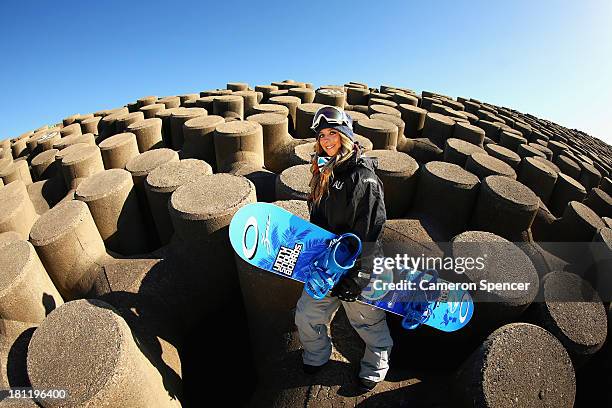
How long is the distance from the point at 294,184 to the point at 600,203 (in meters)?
4.52

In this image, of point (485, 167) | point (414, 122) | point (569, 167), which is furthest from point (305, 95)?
point (569, 167)

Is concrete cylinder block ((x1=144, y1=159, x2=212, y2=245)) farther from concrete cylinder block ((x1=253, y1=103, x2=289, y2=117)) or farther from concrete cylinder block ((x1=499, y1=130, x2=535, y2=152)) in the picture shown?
concrete cylinder block ((x1=499, y1=130, x2=535, y2=152))

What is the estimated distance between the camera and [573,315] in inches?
99.7

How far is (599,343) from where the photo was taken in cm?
243

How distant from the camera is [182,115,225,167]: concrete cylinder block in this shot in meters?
5.22

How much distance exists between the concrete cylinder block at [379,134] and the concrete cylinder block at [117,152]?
11.3ft

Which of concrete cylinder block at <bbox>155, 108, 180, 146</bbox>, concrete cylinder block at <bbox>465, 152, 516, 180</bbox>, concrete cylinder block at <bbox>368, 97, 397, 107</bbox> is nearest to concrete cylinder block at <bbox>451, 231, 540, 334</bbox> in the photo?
concrete cylinder block at <bbox>465, 152, 516, 180</bbox>

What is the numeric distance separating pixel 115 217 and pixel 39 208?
8.21ft

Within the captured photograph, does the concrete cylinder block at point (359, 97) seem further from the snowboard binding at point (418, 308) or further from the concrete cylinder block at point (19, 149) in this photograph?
the concrete cylinder block at point (19, 149)

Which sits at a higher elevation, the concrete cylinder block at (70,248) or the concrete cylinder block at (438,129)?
the concrete cylinder block at (438,129)

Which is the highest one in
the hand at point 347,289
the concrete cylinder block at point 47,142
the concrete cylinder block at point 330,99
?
the concrete cylinder block at point 330,99

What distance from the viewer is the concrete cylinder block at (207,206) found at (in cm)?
303

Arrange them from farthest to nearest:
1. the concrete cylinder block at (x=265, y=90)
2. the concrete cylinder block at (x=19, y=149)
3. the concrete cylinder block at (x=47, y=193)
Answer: the concrete cylinder block at (x=19, y=149)
the concrete cylinder block at (x=265, y=90)
the concrete cylinder block at (x=47, y=193)

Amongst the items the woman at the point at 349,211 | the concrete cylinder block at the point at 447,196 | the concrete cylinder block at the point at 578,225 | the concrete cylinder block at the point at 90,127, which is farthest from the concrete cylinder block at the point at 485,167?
the concrete cylinder block at the point at 90,127
